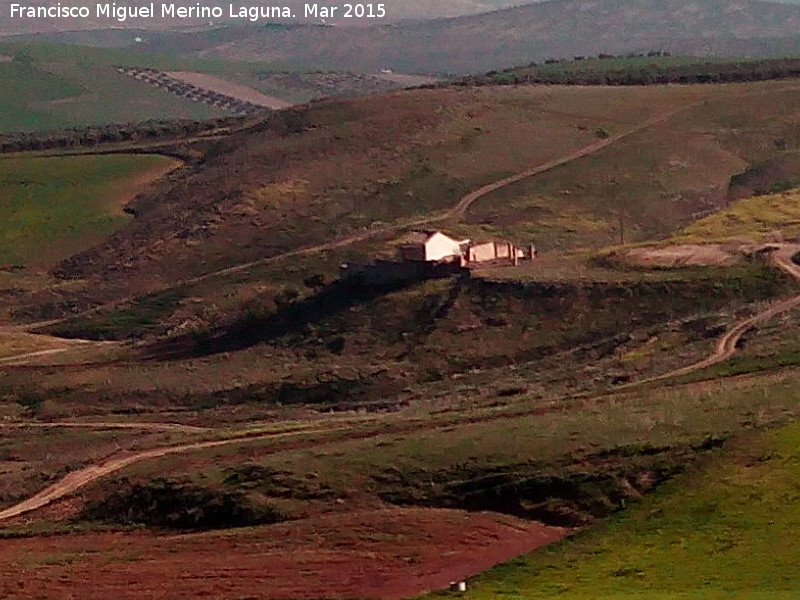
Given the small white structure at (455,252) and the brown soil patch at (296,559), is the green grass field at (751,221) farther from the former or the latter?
the brown soil patch at (296,559)

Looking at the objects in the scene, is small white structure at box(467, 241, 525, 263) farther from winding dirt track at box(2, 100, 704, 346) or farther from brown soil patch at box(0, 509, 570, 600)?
brown soil patch at box(0, 509, 570, 600)

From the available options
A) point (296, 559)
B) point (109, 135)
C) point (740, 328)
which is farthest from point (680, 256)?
point (109, 135)

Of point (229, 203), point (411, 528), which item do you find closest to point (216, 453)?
point (411, 528)

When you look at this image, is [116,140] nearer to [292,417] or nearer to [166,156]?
[166,156]

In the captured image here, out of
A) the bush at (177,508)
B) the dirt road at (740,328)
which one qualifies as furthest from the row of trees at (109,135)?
the bush at (177,508)

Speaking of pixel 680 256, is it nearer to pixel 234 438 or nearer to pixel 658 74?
pixel 234 438

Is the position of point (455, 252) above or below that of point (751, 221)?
below

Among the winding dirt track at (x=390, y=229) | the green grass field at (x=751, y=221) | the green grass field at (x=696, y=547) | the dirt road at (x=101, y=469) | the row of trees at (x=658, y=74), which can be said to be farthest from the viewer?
the row of trees at (x=658, y=74)
